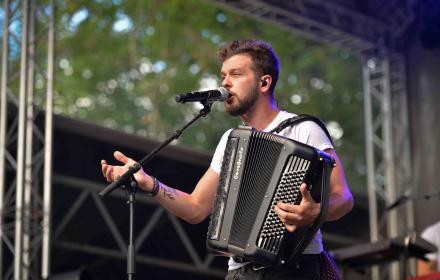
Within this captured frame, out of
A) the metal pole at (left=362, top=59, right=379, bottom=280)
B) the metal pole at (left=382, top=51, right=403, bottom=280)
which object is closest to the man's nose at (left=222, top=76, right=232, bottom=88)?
the metal pole at (left=362, top=59, right=379, bottom=280)

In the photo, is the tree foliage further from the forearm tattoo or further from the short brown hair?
the forearm tattoo

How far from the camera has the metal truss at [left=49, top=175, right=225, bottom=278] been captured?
27.8ft

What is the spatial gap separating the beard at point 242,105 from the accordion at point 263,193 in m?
0.25

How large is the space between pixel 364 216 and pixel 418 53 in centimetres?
215

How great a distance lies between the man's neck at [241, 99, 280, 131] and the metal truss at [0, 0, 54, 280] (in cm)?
369

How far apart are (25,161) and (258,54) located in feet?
12.7

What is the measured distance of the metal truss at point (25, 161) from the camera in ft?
25.0

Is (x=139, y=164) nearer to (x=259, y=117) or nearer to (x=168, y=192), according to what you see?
(x=168, y=192)

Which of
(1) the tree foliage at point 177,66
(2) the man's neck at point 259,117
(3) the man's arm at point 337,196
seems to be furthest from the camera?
(1) the tree foliage at point 177,66

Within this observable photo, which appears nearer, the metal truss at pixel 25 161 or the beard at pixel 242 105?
the beard at pixel 242 105

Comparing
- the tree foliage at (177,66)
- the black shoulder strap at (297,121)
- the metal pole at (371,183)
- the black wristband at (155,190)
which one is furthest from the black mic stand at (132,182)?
the tree foliage at (177,66)

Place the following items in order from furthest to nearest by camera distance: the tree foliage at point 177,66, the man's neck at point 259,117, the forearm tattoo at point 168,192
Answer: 1. the tree foliage at point 177,66
2. the man's neck at point 259,117
3. the forearm tattoo at point 168,192

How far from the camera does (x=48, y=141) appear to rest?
768 centimetres

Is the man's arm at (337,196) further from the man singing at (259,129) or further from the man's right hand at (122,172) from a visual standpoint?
the man's right hand at (122,172)
